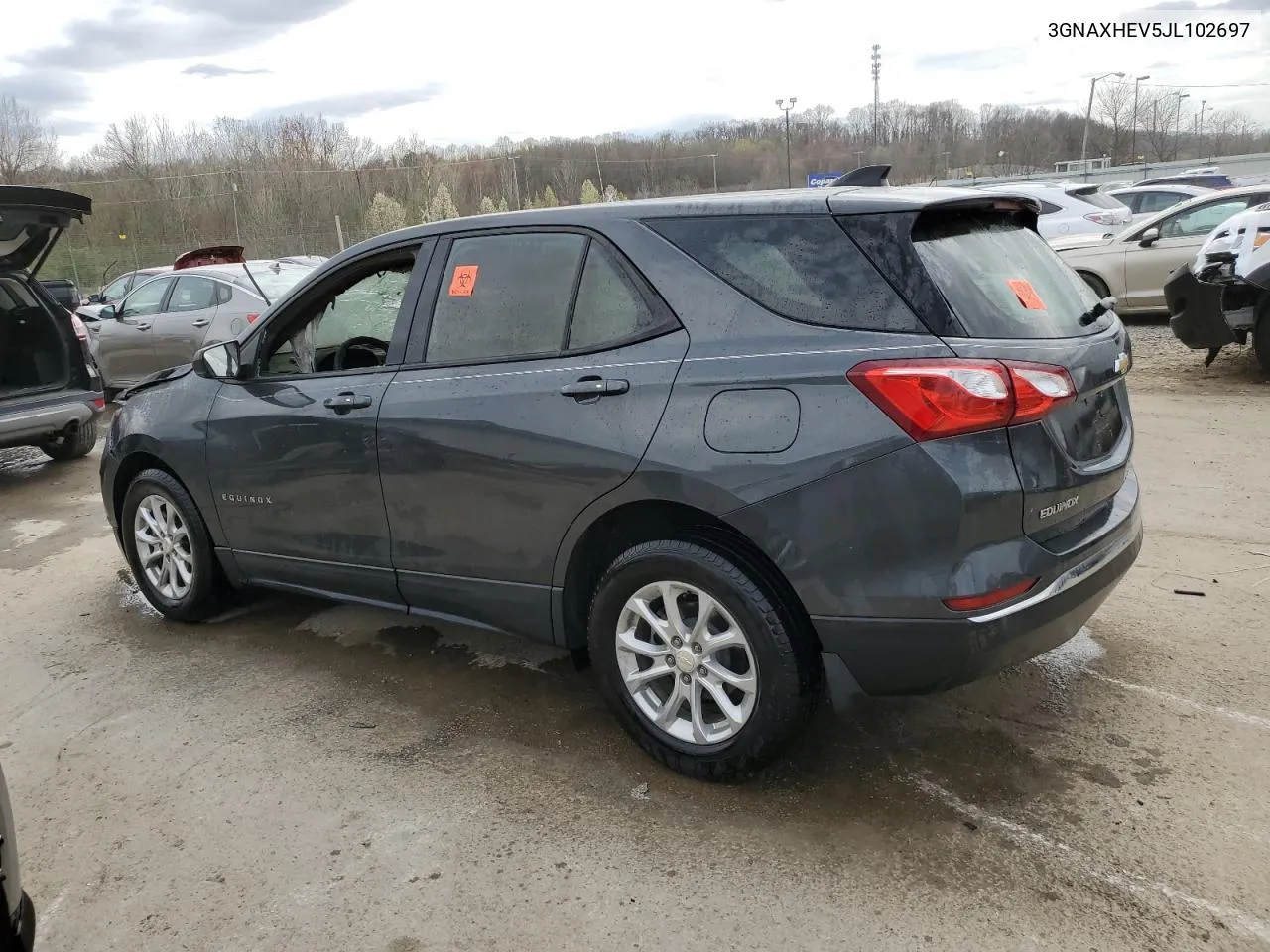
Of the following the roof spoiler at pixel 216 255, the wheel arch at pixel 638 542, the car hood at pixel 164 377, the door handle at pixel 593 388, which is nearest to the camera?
the wheel arch at pixel 638 542

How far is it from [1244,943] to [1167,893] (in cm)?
20

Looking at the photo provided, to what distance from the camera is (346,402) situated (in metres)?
3.79

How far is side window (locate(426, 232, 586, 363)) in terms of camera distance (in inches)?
131

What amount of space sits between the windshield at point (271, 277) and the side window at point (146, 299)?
39.3 inches

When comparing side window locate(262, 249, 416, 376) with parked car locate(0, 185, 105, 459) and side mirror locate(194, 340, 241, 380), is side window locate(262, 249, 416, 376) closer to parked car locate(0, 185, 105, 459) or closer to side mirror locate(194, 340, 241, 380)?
side mirror locate(194, 340, 241, 380)

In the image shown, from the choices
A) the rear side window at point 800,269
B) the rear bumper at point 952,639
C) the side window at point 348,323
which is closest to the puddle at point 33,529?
the side window at point 348,323

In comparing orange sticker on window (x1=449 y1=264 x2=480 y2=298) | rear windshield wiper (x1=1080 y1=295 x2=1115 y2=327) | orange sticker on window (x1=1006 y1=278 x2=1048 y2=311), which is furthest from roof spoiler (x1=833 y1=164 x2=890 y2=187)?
orange sticker on window (x1=449 y1=264 x2=480 y2=298)

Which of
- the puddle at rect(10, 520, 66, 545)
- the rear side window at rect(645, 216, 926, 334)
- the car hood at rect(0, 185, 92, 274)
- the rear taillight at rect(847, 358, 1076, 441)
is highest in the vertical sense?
the car hood at rect(0, 185, 92, 274)

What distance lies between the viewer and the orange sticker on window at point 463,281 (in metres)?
3.58

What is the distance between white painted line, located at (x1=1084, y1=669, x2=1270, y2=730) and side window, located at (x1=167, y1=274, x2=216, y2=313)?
33.2 feet

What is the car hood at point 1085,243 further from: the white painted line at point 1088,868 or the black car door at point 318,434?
the white painted line at point 1088,868

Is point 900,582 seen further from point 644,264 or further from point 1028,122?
point 1028,122

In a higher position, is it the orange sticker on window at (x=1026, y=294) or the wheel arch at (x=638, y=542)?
the orange sticker on window at (x=1026, y=294)

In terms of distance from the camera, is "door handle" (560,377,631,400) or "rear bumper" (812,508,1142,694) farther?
"door handle" (560,377,631,400)
